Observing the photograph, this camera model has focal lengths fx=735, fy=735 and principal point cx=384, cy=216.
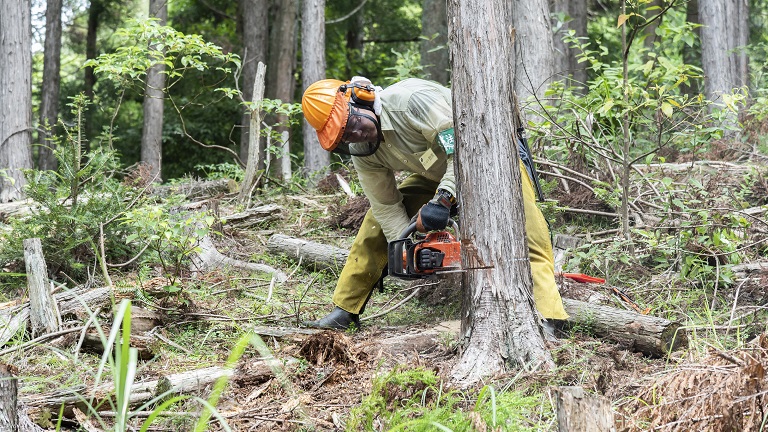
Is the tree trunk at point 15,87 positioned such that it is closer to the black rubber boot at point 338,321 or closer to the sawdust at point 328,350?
the black rubber boot at point 338,321

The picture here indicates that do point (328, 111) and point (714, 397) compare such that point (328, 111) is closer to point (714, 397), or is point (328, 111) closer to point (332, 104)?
point (332, 104)

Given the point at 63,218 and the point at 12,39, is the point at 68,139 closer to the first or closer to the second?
the point at 63,218

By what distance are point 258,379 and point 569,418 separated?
2.18m

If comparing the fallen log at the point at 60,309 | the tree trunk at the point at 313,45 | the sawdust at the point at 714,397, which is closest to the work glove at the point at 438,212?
the sawdust at the point at 714,397

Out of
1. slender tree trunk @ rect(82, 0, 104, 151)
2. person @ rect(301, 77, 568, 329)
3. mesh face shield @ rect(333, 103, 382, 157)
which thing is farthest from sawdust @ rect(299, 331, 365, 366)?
slender tree trunk @ rect(82, 0, 104, 151)

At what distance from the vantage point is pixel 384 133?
15.9 ft

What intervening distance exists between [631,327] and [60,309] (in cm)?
371

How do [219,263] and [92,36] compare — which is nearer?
[219,263]

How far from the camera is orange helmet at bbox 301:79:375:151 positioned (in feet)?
14.9

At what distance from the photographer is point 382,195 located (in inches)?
203

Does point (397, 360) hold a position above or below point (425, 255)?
below

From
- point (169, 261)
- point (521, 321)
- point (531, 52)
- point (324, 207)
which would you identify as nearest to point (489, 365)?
point (521, 321)

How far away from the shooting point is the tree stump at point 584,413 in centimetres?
242

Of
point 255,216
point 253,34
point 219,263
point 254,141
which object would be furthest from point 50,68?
point 219,263
